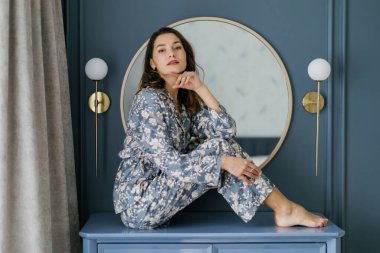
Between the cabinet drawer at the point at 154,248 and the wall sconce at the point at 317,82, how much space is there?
87 centimetres

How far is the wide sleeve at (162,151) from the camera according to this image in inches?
101

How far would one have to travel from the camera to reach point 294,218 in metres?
2.70

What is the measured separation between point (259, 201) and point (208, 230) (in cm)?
26

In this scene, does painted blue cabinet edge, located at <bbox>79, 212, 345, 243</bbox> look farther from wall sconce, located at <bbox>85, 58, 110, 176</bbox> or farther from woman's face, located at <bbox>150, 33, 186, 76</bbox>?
woman's face, located at <bbox>150, 33, 186, 76</bbox>

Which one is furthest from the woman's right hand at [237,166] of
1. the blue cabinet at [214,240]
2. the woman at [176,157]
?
the blue cabinet at [214,240]

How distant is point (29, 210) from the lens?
7.37 ft

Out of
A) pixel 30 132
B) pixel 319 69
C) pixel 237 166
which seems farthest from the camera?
pixel 319 69

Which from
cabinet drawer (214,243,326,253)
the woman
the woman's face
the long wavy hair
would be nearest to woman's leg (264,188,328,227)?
the woman

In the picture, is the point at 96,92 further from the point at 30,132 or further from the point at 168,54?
the point at 30,132

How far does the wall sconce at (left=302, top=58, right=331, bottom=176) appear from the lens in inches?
116

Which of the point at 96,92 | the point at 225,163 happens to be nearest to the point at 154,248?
the point at 225,163

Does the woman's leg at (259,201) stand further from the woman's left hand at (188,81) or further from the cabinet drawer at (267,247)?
the woman's left hand at (188,81)

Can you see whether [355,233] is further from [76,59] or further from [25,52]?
[25,52]

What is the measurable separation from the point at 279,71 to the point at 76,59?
106 cm
